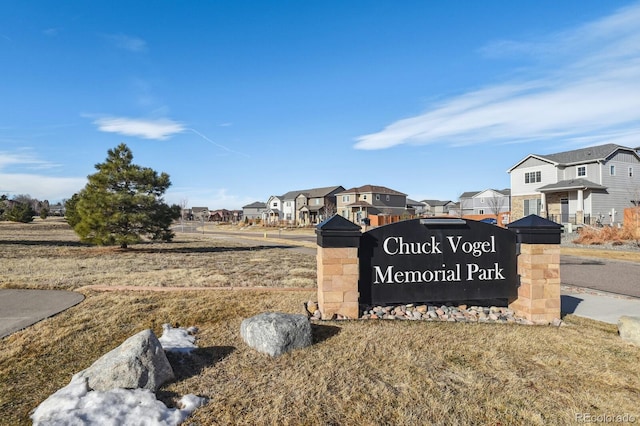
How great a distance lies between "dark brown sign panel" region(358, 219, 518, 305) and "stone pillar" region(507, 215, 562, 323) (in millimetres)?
233

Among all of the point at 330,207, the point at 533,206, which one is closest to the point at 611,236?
the point at 533,206

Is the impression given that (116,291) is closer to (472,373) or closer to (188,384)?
(188,384)

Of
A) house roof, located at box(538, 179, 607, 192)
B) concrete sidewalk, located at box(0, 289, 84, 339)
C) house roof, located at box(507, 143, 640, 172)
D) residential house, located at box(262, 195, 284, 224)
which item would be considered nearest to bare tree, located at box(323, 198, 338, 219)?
residential house, located at box(262, 195, 284, 224)

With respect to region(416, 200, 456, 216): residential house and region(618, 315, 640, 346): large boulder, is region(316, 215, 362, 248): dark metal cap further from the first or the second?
region(416, 200, 456, 216): residential house

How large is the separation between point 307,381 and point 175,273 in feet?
24.7

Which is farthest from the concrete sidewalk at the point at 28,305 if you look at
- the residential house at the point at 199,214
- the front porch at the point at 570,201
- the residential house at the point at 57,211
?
the residential house at the point at 57,211

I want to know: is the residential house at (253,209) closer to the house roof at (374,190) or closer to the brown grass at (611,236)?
the house roof at (374,190)

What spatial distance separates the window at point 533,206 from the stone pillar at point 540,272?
30579 mm

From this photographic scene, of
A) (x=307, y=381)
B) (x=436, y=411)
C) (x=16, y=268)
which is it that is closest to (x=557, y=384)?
(x=436, y=411)

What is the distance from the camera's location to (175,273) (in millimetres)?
9984

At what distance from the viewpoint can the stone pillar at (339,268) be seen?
532 cm

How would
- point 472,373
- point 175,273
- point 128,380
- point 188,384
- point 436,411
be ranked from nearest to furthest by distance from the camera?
point 436,411, point 128,380, point 188,384, point 472,373, point 175,273

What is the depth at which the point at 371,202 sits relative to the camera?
181 feet

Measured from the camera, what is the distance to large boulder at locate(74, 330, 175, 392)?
10.4 ft
